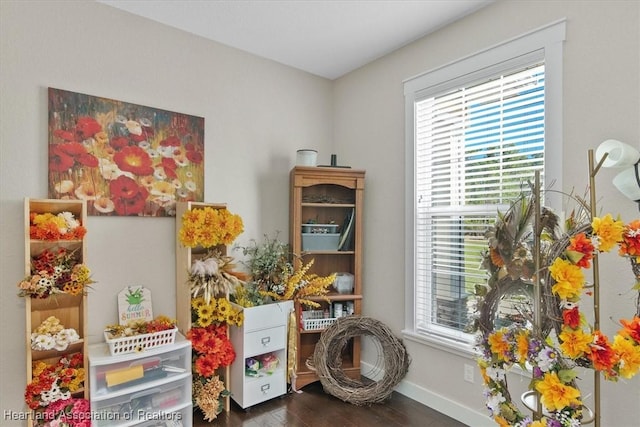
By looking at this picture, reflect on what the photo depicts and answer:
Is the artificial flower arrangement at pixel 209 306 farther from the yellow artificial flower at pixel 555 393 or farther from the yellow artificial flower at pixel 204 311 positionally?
the yellow artificial flower at pixel 555 393

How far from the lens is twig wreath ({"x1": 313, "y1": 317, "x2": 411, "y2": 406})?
255 centimetres

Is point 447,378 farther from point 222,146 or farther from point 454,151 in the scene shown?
point 222,146

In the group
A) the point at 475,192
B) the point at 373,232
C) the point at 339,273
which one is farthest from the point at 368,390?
the point at 475,192

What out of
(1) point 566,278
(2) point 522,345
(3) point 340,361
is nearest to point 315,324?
(3) point 340,361

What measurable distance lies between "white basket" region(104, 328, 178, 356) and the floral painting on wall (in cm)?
79

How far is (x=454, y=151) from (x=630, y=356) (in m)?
1.55

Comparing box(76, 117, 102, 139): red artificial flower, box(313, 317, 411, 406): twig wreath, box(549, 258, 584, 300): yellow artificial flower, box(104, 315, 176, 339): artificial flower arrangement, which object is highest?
box(76, 117, 102, 139): red artificial flower

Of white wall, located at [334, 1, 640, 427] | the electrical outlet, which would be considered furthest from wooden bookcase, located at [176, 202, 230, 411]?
the electrical outlet

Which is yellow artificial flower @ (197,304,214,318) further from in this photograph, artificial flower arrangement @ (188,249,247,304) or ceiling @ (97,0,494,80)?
ceiling @ (97,0,494,80)

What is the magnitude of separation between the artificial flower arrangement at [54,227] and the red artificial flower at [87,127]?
54cm

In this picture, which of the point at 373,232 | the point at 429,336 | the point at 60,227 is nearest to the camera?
the point at 60,227

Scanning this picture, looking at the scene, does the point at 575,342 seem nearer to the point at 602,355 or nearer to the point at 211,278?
the point at 602,355

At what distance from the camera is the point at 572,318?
4.46 ft

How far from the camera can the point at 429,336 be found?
256cm
